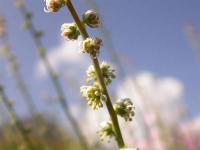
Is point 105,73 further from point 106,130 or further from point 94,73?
point 106,130

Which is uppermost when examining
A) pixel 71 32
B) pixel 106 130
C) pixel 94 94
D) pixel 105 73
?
pixel 71 32

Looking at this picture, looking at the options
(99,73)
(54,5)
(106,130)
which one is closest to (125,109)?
(106,130)

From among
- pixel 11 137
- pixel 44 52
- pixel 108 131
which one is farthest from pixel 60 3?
pixel 11 137

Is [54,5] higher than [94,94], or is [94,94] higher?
[54,5]

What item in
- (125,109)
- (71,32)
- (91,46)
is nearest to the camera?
(91,46)

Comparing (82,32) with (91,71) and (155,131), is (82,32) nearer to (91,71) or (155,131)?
(91,71)

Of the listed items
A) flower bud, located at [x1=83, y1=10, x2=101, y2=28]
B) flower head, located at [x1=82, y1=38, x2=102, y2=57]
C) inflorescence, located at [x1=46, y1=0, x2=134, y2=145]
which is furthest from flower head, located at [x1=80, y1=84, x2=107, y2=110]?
flower bud, located at [x1=83, y1=10, x2=101, y2=28]

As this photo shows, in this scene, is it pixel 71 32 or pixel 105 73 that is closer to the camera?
pixel 71 32
